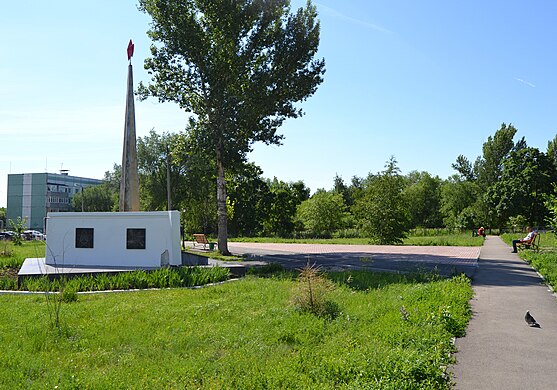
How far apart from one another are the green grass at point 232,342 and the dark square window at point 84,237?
7258 millimetres

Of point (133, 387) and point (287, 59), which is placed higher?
point (287, 59)

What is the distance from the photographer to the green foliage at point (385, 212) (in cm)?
3344

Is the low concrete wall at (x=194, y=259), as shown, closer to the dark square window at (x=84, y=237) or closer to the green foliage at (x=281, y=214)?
the dark square window at (x=84, y=237)

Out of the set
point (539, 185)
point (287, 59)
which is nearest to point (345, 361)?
point (287, 59)

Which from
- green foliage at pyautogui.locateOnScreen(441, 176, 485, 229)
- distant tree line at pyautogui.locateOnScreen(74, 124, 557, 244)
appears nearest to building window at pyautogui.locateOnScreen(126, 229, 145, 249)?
distant tree line at pyautogui.locateOnScreen(74, 124, 557, 244)

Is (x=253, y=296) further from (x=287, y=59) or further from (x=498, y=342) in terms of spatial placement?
(x=287, y=59)

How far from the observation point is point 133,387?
4992mm

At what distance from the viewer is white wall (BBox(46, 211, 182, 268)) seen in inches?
666

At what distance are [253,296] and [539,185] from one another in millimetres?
50889

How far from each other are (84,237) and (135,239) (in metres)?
2.15

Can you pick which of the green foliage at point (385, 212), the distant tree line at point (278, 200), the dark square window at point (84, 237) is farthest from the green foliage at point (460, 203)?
the dark square window at point (84, 237)

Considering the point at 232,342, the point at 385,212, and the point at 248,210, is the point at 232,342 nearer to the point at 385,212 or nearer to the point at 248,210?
the point at 385,212

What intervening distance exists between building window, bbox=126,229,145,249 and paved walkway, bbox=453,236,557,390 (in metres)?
11.2

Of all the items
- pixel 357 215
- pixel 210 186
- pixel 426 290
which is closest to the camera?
pixel 426 290
